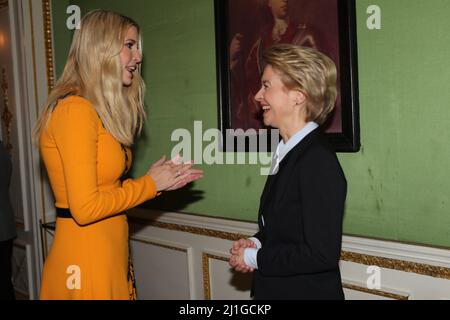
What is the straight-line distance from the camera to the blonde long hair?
6.07 ft

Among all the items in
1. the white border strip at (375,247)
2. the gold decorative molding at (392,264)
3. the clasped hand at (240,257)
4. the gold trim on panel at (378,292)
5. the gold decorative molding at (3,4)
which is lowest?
the gold trim on panel at (378,292)

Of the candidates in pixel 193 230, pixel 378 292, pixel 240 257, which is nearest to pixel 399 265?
pixel 378 292

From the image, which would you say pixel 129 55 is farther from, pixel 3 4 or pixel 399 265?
pixel 3 4

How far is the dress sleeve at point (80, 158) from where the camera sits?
5.58 ft

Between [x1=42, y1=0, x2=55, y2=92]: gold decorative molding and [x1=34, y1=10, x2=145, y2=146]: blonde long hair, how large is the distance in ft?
7.89

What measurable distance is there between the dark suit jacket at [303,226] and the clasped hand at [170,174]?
15.0 inches

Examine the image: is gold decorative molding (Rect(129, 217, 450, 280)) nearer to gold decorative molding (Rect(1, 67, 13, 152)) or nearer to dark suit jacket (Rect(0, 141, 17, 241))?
dark suit jacket (Rect(0, 141, 17, 241))

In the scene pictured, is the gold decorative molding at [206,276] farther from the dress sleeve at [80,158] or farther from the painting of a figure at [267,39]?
the dress sleeve at [80,158]

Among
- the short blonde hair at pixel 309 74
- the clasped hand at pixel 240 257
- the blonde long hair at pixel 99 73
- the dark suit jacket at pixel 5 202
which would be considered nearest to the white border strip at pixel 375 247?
the clasped hand at pixel 240 257

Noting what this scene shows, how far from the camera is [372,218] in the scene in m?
2.36

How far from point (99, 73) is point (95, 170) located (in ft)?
1.28

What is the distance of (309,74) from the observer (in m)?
1.76

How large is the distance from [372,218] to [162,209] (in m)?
1.62

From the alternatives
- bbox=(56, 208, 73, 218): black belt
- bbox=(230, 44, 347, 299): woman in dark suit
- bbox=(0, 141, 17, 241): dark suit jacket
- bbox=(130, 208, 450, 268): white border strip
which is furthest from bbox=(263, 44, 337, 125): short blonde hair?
bbox=(0, 141, 17, 241): dark suit jacket
